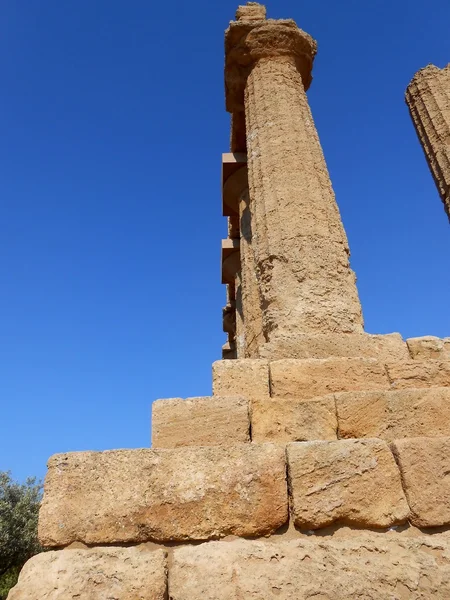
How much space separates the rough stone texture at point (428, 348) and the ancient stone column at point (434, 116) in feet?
23.4

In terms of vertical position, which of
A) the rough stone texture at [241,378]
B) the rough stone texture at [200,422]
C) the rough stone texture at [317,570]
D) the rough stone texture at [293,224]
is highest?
the rough stone texture at [293,224]

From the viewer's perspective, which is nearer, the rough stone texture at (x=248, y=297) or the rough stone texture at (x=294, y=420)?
the rough stone texture at (x=294, y=420)

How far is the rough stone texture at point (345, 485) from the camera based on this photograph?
2688 millimetres

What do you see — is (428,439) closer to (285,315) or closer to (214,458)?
(214,458)

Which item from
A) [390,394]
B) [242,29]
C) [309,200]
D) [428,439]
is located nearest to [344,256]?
[309,200]

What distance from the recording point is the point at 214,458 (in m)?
2.90

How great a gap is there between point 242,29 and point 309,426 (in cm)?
680

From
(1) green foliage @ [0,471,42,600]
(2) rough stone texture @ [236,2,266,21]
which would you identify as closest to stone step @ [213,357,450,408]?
(2) rough stone texture @ [236,2,266,21]

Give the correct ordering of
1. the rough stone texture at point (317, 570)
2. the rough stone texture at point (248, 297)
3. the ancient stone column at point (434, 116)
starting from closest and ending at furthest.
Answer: the rough stone texture at point (317, 570) < the rough stone texture at point (248, 297) < the ancient stone column at point (434, 116)

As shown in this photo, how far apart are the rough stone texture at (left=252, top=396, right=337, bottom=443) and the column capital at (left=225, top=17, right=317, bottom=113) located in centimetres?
598

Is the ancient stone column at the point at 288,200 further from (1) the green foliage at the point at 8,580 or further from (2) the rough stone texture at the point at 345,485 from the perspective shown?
(1) the green foliage at the point at 8,580

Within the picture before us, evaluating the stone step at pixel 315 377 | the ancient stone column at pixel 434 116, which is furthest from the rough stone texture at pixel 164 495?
the ancient stone column at pixel 434 116

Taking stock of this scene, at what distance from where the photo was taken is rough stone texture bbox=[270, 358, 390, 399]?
12.2 feet

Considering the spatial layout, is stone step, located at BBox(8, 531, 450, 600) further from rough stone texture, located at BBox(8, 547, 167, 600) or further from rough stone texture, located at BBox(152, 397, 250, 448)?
rough stone texture, located at BBox(152, 397, 250, 448)
